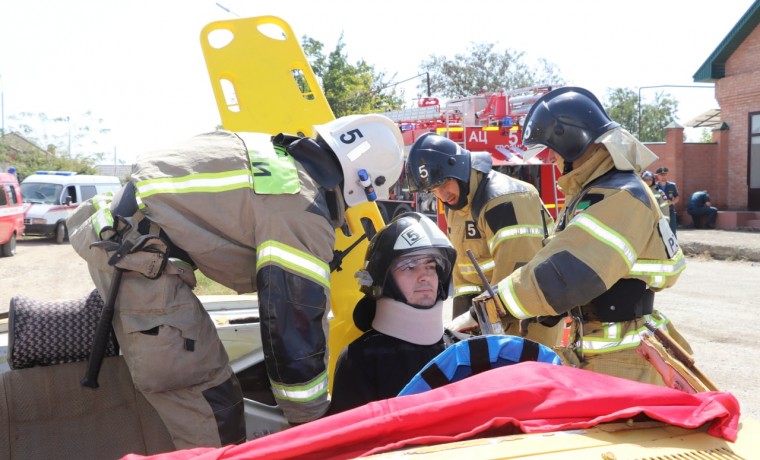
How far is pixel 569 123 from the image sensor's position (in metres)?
2.98

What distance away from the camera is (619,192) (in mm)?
2738

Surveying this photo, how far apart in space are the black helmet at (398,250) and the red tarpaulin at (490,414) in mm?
1236

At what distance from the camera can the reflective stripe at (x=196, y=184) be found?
235 centimetres

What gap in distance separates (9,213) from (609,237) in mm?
16969

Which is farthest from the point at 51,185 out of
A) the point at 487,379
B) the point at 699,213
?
the point at 487,379

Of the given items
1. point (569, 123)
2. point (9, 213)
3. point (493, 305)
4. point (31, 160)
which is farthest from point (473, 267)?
point (31, 160)

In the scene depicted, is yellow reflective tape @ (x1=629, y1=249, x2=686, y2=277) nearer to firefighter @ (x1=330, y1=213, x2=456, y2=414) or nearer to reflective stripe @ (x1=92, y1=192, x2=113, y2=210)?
firefighter @ (x1=330, y1=213, x2=456, y2=414)

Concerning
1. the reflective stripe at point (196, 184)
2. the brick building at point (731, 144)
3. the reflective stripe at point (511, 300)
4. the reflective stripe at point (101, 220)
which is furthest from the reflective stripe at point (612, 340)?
the brick building at point (731, 144)

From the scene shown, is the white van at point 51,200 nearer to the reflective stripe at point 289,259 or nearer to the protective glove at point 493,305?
the protective glove at point 493,305

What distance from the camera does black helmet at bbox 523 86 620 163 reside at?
2953 mm

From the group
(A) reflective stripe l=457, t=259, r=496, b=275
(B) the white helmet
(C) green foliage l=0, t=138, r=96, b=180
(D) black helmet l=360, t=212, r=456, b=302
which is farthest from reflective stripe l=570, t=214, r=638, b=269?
(C) green foliage l=0, t=138, r=96, b=180

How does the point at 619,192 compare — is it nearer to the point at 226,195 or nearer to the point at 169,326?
the point at 226,195

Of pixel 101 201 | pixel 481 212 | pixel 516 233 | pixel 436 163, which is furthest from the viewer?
pixel 436 163

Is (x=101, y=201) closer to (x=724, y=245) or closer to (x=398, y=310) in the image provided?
(x=398, y=310)
